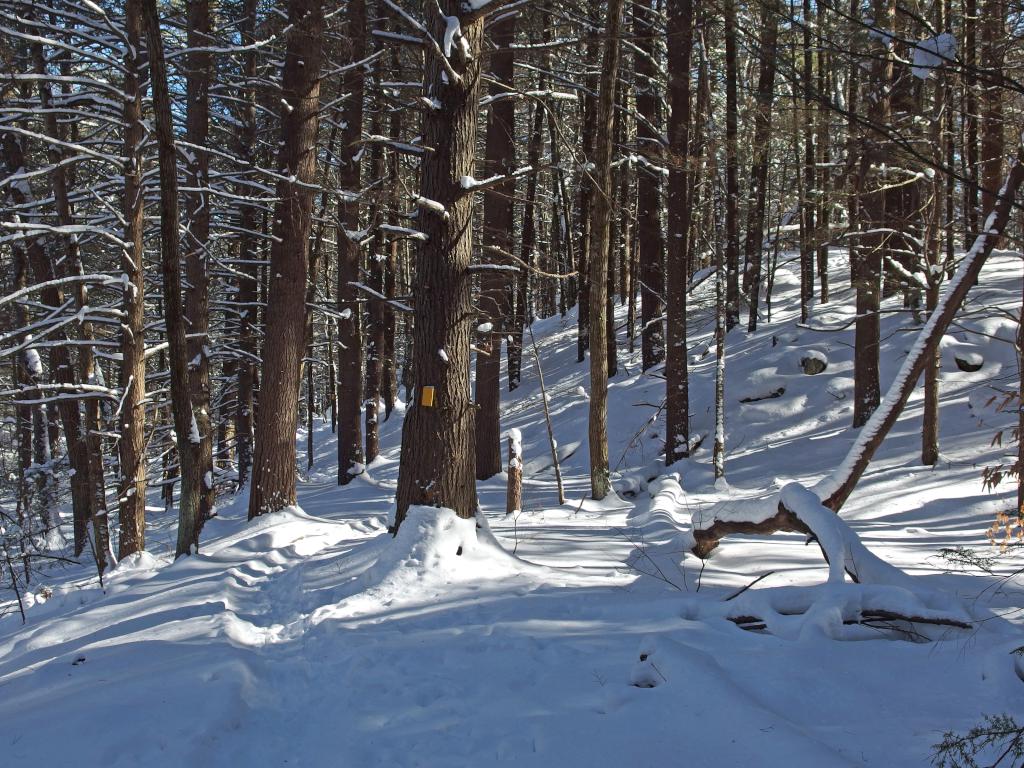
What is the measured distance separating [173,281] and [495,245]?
6.06 m

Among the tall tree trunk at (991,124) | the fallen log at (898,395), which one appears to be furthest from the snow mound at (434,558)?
the tall tree trunk at (991,124)

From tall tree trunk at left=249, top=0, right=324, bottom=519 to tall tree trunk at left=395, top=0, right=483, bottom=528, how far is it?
3.67 m

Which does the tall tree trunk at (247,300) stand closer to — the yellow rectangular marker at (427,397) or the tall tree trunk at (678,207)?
the tall tree trunk at (678,207)

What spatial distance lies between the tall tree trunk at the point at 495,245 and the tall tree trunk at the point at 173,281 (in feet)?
15.5

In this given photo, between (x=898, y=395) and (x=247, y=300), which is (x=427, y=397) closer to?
(x=898, y=395)

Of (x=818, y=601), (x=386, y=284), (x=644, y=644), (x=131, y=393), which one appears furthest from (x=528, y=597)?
(x=386, y=284)

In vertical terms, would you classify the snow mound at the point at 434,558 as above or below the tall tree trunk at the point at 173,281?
below

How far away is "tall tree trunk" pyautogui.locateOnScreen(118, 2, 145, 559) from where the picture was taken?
366 inches

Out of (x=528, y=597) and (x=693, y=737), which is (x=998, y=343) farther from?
(x=693, y=737)

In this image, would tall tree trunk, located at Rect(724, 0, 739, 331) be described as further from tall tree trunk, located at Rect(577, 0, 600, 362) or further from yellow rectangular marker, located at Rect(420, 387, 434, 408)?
yellow rectangular marker, located at Rect(420, 387, 434, 408)

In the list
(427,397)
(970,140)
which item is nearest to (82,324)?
(427,397)

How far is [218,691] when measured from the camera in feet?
13.5

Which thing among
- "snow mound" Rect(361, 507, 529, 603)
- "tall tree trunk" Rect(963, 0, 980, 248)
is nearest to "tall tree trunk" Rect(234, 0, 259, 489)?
"snow mound" Rect(361, 507, 529, 603)

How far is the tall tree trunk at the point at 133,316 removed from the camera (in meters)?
9.29
